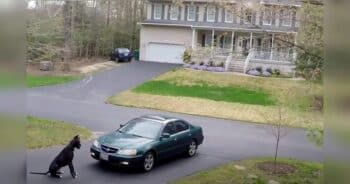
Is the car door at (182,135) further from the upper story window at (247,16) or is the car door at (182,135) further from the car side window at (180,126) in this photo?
the upper story window at (247,16)

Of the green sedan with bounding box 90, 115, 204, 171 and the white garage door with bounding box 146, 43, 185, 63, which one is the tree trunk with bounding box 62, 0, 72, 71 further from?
the green sedan with bounding box 90, 115, 204, 171

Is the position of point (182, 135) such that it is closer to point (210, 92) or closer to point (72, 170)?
point (72, 170)

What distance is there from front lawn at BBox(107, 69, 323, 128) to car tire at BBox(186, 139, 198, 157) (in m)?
2.58

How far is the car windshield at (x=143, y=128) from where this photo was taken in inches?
262

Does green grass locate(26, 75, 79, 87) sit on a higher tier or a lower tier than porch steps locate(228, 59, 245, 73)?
lower

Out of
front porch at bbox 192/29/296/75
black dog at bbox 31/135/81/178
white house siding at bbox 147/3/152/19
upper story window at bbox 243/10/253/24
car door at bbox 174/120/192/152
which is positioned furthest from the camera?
white house siding at bbox 147/3/152/19

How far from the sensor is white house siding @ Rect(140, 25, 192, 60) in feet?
56.0

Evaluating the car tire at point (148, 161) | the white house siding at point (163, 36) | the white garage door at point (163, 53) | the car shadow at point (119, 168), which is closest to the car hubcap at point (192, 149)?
the car shadow at point (119, 168)

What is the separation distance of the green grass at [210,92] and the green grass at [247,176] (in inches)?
205

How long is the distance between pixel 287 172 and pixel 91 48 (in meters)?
11.2

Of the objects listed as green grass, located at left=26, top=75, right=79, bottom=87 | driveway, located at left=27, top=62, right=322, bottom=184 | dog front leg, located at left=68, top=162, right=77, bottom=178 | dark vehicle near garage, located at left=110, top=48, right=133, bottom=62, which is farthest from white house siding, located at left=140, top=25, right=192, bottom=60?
dog front leg, located at left=68, top=162, right=77, bottom=178

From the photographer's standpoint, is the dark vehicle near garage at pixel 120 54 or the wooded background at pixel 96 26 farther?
the dark vehicle near garage at pixel 120 54

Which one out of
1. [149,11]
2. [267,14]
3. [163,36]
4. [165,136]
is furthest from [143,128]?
[149,11]

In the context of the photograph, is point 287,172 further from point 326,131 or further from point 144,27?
point 144,27
